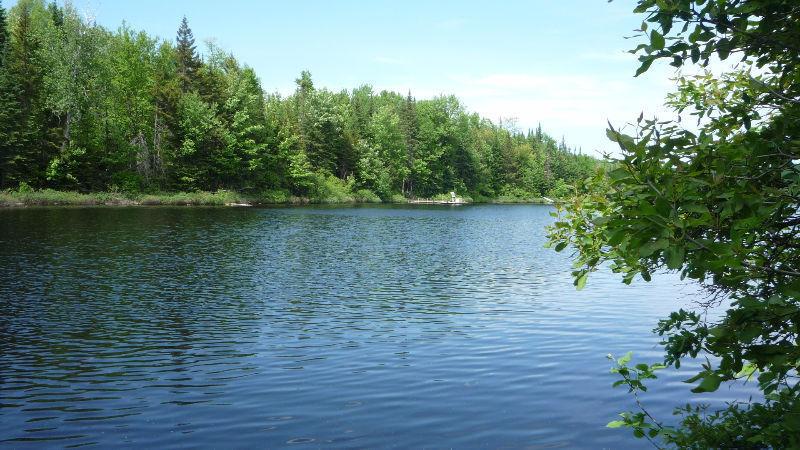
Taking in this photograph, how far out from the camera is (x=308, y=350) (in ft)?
51.1

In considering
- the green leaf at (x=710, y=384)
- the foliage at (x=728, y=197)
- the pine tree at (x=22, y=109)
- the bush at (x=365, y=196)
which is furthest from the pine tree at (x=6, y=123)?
the green leaf at (x=710, y=384)

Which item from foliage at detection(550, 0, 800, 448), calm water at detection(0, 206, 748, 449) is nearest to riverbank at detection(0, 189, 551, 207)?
calm water at detection(0, 206, 748, 449)

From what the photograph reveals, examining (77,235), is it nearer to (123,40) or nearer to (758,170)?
(758,170)

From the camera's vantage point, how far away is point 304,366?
14102 mm

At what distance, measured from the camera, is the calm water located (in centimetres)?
1042

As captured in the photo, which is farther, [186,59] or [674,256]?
[186,59]

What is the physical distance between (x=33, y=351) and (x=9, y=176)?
59009 millimetres

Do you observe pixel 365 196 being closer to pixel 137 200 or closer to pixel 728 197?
pixel 137 200

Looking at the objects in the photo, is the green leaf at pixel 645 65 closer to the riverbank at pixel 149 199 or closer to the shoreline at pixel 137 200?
the shoreline at pixel 137 200

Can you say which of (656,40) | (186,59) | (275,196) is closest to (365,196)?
(275,196)

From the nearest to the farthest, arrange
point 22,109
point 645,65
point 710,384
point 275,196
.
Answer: point 710,384 → point 645,65 → point 22,109 → point 275,196

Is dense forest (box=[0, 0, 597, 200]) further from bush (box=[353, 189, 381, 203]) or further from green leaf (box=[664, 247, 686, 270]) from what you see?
green leaf (box=[664, 247, 686, 270])

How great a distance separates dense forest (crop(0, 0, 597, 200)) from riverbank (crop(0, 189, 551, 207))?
4.51 feet

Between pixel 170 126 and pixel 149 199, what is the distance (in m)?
12.8
